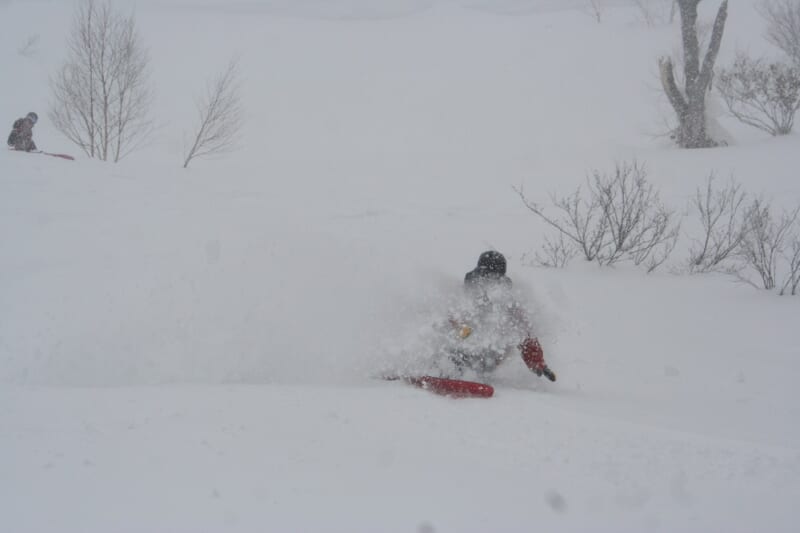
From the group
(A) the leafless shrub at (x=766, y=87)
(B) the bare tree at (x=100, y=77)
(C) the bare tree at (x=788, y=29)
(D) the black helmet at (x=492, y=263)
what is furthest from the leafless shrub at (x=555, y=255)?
(C) the bare tree at (x=788, y=29)

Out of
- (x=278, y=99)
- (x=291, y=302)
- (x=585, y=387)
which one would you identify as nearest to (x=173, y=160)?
(x=278, y=99)

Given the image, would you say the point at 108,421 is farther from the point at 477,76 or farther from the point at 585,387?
the point at 477,76

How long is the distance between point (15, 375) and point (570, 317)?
5.69 meters

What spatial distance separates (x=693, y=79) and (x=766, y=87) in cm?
197

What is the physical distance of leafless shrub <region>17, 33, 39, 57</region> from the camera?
99.3ft

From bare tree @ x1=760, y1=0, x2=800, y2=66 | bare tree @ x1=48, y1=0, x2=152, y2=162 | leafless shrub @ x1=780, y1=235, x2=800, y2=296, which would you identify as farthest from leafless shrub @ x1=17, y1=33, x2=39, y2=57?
leafless shrub @ x1=780, y1=235, x2=800, y2=296

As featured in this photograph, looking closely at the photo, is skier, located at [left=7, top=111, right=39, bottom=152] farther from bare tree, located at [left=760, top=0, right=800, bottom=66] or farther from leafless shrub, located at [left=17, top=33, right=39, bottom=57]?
leafless shrub, located at [left=17, top=33, right=39, bottom=57]

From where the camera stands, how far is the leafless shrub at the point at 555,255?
883 cm

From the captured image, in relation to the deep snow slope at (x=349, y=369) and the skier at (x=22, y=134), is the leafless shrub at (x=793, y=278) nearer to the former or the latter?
the deep snow slope at (x=349, y=369)

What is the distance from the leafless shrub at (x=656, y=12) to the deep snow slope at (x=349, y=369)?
2132cm

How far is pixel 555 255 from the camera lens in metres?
8.74

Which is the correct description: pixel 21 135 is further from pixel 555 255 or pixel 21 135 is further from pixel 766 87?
pixel 766 87

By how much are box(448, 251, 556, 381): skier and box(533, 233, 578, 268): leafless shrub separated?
405 cm

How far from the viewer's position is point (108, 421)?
324 cm
